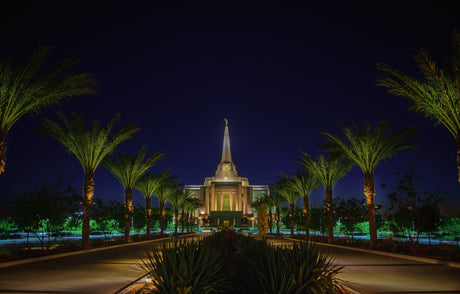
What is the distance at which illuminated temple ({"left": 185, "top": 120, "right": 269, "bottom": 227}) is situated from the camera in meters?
71.9

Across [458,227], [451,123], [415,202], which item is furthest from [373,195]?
[458,227]

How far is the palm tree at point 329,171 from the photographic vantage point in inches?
934

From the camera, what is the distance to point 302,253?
562 cm

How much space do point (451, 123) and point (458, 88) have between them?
51.3 inches

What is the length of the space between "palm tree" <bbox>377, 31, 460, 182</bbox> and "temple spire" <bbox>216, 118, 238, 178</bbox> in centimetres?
7409

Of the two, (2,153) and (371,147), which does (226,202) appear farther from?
(2,153)

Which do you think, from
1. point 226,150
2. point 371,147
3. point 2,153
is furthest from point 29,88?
point 226,150

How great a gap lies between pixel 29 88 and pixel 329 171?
19077 mm

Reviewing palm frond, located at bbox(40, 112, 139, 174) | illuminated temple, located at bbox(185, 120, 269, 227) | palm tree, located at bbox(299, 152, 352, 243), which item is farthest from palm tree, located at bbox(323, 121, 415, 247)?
illuminated temple, located at bbox(185, 120, 269, 227)

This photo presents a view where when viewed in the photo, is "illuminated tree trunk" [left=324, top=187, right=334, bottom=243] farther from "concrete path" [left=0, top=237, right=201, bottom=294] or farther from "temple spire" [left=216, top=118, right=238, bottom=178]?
"temple spire" [left=216, top=118, right=238, bottom=178]

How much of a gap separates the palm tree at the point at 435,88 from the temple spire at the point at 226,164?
74.1 meters

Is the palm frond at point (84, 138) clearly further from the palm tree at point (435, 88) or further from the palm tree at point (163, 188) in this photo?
the palm tree at point (435, 88)

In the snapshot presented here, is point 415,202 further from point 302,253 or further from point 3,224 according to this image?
point 3,224

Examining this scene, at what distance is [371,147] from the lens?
1850 centimetres
